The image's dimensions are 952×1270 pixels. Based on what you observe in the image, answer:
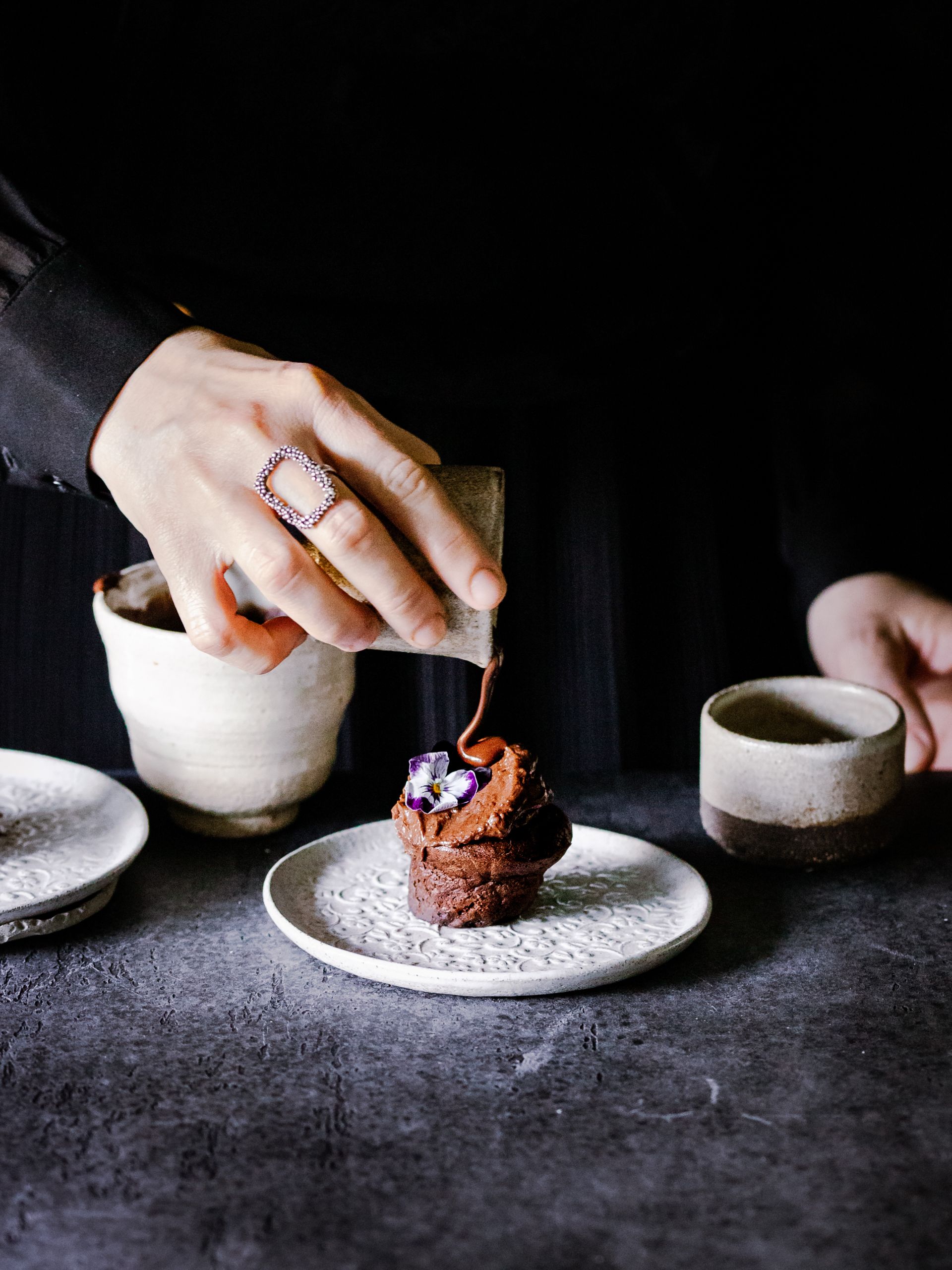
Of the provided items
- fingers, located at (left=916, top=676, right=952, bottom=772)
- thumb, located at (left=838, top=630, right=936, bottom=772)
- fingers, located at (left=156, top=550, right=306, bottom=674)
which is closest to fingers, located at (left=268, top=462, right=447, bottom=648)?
fingers, located at (left=156, top=550, right=306, bottom=674)

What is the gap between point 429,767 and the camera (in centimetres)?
119

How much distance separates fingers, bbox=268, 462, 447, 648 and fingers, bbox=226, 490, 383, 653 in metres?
0.02

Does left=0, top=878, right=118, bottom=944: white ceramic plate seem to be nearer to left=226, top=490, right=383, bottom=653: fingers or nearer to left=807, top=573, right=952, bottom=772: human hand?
left=226, top=490, right=383, bottom=653: fingers

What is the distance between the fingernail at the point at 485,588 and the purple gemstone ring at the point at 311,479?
16 centimetres

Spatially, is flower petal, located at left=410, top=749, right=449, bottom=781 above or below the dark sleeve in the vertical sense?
below

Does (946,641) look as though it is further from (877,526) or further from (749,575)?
(749,575)

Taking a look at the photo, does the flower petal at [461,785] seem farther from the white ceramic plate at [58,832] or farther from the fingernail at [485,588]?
the white ceramic plate at [58,832]

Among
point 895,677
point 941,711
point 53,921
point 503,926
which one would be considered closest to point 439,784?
point 503,926

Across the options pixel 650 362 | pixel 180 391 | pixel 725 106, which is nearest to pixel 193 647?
pixel 180 391

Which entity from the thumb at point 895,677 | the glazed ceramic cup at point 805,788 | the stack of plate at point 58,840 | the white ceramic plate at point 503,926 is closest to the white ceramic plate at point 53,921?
the stack of plate at point 58,840

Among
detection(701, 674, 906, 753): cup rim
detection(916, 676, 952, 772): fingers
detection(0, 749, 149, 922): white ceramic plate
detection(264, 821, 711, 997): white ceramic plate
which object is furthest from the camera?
detection(916, 676, 952, 772): fingers

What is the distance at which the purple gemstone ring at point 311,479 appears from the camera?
1.03m

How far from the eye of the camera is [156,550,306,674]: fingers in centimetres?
111

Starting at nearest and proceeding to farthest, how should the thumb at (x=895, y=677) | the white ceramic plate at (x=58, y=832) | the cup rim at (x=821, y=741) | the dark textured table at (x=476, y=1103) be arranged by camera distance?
the dark textured table at (x=476, y=1103) → the white ceramic plate at (x=58, y=832) → the cup rim at (x=821, y=741) → the thumb at (x=895, y=677)
